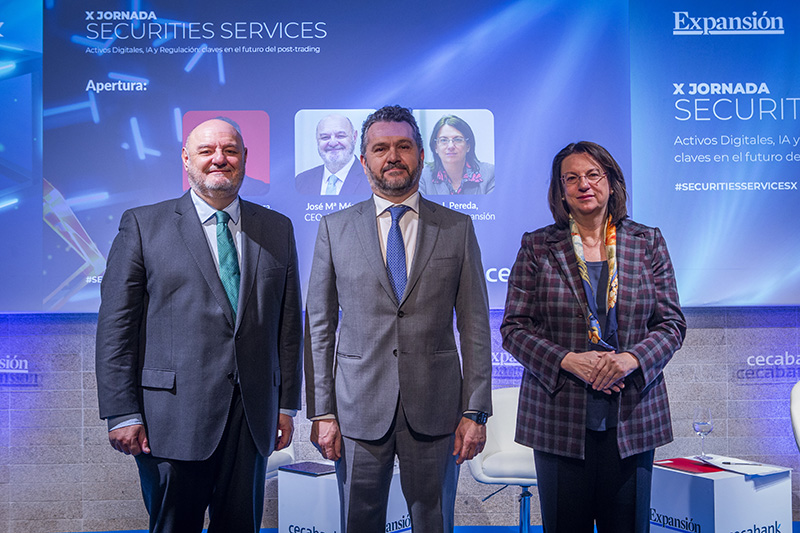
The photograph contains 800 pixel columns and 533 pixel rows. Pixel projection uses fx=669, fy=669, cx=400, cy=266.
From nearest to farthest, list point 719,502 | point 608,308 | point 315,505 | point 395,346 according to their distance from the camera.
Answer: point 395,346 < point 608,308 < point 719,502 < point 315,505

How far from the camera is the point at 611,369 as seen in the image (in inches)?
85.6

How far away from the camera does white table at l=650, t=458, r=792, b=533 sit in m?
3.25

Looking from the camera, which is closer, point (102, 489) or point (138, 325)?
point (138, 325)

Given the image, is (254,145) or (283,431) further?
(254,145)

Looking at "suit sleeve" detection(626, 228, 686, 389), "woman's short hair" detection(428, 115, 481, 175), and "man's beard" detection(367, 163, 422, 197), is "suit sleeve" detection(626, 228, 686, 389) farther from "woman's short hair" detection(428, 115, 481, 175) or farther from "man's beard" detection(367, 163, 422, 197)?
"woman's short hair" detection(428, 115, 481, 175)

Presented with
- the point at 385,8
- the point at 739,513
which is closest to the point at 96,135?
the point at 385,8

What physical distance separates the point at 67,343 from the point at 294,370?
231 centimetres

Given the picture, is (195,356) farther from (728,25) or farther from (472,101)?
(728,25)

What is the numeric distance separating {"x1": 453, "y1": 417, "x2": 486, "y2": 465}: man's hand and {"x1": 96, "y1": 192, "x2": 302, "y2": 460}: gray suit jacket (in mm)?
619

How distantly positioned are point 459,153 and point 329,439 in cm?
220

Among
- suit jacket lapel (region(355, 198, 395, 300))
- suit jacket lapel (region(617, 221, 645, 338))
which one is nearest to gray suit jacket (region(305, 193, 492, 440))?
suit jacket lapel (region(355, 198, 395, 300))

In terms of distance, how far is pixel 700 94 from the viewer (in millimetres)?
3965

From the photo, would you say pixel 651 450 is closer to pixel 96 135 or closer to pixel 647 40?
pixel 647 40
